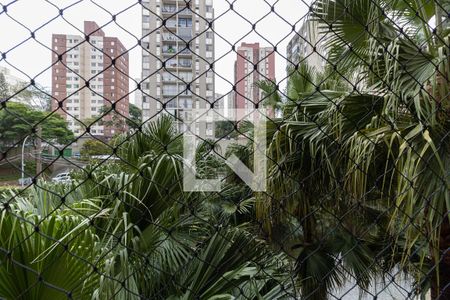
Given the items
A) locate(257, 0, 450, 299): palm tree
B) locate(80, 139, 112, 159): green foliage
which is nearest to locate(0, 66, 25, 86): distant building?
locate(80, 139, 112, 159): green foliage

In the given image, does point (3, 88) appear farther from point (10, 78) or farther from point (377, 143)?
point (377, 143)

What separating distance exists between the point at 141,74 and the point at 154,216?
→ 85cm

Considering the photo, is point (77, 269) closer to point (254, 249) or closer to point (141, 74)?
point (141, 74)

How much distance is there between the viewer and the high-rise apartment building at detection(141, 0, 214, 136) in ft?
2.23

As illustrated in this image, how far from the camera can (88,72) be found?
0.71 m

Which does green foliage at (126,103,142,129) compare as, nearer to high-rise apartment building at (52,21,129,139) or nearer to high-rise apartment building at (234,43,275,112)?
high-rise apartment building at (52,21,129,139)

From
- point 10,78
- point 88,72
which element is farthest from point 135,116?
point 10,78

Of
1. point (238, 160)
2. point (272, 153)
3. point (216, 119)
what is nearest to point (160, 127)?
point (238, 160)

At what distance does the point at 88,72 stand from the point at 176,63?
0.25 metres

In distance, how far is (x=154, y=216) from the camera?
1.41 meters

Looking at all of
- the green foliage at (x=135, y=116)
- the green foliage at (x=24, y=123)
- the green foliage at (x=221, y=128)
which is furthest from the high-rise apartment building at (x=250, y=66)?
the green foliage at (x=24, y=123)

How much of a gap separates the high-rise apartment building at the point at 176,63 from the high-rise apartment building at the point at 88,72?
51 millimetres

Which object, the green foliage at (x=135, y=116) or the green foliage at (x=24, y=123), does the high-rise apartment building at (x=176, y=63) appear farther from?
the green foliage at (x=24, y=123)

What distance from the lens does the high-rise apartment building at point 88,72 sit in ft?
1.99
